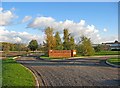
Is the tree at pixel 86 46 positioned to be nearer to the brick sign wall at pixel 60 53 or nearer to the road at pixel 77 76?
the brick sign wall at pixel 60 53

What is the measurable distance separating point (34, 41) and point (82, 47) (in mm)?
44905

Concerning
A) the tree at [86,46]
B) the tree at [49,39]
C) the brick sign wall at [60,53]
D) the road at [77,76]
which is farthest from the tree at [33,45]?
the road at [77,76]

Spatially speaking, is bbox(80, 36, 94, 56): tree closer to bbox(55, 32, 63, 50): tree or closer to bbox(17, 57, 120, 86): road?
bbox(55, 32, 63, 50): tree

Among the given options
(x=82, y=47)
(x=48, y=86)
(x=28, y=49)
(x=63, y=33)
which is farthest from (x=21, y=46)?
(x=48, y=86)

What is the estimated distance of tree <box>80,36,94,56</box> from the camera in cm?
6162

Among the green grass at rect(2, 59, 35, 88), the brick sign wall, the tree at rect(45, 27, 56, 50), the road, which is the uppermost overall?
the tree at rect(45, 27, 56, 50)

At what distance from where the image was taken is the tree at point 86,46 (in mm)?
61616

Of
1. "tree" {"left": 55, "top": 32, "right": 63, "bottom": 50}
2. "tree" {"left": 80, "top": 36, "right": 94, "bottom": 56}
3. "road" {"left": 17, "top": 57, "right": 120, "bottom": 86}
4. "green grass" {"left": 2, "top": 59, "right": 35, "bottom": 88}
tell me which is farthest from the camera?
"tree" {"left": 55, "top": 32, "right": 63, "bottom": 50}

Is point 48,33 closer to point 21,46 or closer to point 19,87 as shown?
point 21,46

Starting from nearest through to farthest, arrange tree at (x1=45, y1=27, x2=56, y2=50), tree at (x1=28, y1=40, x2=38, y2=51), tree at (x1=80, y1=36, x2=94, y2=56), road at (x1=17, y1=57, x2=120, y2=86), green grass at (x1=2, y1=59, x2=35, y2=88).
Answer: green grass at (x1=2, y1=59, x2=35, y2=88)
road at (x1=17, y1=57, x2=120, y2=86)
tree at (x1=80, y1=36, x2=94, y2=56)
tree at (x1=45, y1=27, x2=56, y2=50)
tree at (x1=28, y1=40, x2=38, y2=51)

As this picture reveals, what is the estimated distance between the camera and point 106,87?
40.4 ft

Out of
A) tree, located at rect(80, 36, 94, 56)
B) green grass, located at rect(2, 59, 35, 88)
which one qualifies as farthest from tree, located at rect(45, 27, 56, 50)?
green grass, located at rect(2, 59, 35, 88)

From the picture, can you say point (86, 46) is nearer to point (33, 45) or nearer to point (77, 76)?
point (77, 76)

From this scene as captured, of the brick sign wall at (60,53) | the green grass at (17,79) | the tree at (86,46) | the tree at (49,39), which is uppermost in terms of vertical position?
the tree at (49,39)
